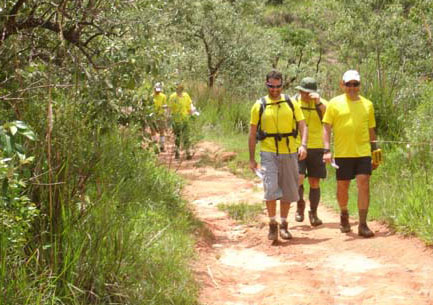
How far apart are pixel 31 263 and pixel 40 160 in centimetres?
60

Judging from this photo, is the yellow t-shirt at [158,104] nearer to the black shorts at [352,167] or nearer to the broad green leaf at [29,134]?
the black shorts at [352,167]

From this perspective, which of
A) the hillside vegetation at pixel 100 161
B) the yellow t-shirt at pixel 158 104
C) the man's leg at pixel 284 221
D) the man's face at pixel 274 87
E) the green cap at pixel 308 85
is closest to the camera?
the hillside vegetation at pixel 100 161

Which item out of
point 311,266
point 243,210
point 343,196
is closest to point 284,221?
point 343,196

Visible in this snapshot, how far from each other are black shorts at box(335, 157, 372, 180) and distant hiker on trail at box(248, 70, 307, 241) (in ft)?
1.49

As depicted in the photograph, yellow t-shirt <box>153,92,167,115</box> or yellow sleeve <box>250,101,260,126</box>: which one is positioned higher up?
yellow t-shirt <box>153,92,167,115</box>

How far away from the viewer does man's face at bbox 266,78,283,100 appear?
7.69 m

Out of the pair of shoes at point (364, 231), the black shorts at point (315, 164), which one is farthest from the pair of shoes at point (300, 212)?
the pair of shoes at point (364, 231)

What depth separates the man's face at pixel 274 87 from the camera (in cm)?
769

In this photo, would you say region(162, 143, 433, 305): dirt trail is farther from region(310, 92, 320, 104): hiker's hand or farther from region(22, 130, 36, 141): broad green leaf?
region(22, 130, 36, 141): broad green leaf

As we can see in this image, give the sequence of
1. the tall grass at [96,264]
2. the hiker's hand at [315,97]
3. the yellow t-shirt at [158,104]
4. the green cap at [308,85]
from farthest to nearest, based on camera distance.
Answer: the hiker's hand at [315,97] → the green cap at [308,85] → the yellow t-shirt at [158,104] → the tall grass at [96,264]

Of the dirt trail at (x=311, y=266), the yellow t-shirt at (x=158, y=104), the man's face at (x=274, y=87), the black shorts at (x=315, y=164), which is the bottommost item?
the dirt trail at (x=311, y=266)

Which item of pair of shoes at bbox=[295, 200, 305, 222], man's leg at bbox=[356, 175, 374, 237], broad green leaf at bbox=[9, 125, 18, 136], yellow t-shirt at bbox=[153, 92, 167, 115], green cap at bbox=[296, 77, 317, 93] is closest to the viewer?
broad green leaf at bbox=[9, 125, 18, 136]

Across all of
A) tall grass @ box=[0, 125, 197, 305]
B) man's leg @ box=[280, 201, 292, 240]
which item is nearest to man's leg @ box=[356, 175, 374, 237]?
man's leg @ box=[280, 201, 292, 240]

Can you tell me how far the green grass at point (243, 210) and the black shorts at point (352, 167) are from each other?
6.28 ft
